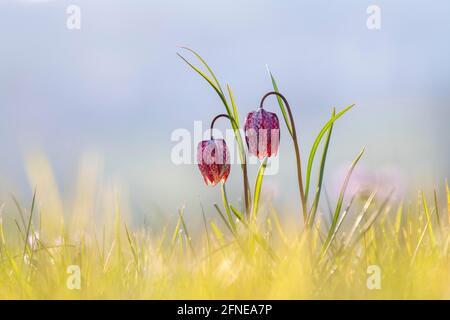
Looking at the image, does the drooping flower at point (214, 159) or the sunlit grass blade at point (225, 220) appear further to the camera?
the drooping flower at point (214, 159)

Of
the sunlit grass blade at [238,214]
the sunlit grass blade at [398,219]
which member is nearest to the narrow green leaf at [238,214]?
the sunlit grass blade at [238,214]

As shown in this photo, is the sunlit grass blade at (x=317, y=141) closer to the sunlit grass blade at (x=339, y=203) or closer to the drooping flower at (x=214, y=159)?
the sunlit grass blade at (x=339, y=203)

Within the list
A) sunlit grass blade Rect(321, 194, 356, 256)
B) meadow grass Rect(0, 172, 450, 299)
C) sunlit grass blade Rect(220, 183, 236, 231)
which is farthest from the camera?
sunlit grass blade Rect(220, 183, 236, 231)

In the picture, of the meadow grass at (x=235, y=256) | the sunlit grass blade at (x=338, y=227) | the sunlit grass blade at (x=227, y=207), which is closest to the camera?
the meadow grass at (x=235, y=256)

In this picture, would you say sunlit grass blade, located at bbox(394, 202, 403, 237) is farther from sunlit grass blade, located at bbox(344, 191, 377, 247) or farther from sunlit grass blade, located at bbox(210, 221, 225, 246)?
sunlit grass blade, located at bbox(210, 221, 225, 246)

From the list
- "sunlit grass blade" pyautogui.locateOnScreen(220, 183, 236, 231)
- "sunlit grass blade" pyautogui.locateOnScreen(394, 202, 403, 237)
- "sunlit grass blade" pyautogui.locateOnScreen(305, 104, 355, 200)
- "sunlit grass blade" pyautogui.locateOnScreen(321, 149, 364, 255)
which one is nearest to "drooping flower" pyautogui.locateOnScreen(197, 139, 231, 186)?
"sunlit grass blade" pyautogui.locateOnScreen(220, 183, 236, 231)
